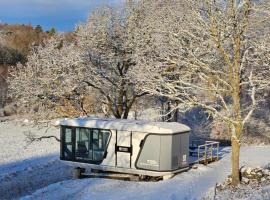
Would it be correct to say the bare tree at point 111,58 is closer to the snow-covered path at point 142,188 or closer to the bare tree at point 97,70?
the bare tree at point 97,70

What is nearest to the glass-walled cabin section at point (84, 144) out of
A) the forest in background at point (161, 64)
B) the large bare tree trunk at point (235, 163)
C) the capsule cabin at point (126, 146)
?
the capsule cabin at point (126, 146)

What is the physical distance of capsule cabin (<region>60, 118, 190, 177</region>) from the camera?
63.3 ft

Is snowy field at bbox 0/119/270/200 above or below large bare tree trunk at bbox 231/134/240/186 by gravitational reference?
below

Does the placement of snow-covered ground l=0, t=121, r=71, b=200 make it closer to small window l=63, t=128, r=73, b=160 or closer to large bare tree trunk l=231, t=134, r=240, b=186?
small window l=63, t=128, r=73, b=160

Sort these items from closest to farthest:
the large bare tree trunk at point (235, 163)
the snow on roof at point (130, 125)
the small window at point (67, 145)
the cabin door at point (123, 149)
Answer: the large bare tree trunk at point (235, 163), the snow on roof at point (130, 125), the cabin door at point (123, 149), the small window at point (67, 145)

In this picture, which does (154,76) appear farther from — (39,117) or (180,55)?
(39,117)

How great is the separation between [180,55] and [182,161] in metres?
4.73

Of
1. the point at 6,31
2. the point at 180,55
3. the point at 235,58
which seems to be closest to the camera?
the point at 235,58

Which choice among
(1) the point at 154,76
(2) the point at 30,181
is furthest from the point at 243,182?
(2) the point at 30,181

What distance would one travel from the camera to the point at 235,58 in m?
16.8

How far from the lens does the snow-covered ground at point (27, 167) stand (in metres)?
23.1

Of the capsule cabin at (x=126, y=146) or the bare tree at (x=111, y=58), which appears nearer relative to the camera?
the capsule cabin at (x=126, y=146)

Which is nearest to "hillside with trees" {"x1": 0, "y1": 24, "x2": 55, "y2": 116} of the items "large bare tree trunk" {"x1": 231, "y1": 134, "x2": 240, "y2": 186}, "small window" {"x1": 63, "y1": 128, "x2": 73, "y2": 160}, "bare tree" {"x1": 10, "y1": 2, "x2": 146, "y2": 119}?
"bare tree" {"x1": 10, "y1": 2, "x2": 146, "y2": 119}

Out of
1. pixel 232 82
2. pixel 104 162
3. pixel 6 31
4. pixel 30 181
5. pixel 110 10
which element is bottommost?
pixel 30 181
